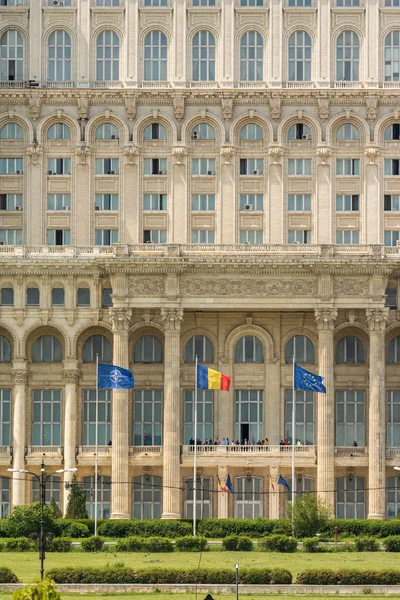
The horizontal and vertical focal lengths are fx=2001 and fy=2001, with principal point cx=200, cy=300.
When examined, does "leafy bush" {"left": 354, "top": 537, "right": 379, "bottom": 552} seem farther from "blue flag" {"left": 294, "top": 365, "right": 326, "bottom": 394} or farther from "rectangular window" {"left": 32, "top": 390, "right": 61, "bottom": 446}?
"rectangular window" {"left": 32, "top": 390, "right": 61, "bottom": 446}

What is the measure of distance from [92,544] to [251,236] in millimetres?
38038

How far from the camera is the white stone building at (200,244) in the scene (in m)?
144

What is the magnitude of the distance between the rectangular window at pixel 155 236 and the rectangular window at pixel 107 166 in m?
5.23

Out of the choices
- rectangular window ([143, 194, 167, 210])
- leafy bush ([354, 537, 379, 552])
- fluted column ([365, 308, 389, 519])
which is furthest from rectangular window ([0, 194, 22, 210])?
leafy bush ([354, 537, 379, 552])

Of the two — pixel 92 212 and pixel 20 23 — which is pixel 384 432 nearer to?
pixel 92 212

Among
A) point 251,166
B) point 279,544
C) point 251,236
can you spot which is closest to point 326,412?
point 251,236

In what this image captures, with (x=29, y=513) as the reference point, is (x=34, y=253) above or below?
above

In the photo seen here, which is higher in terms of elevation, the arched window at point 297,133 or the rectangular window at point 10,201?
the arched window at point 297,133

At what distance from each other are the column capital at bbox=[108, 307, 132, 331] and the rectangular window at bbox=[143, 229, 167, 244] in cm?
1031

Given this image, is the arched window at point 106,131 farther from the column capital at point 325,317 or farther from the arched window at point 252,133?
the column capital at point 325,317

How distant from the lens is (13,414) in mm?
147250

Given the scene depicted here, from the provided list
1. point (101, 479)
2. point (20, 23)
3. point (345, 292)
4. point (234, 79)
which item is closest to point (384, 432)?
point (345, 292)

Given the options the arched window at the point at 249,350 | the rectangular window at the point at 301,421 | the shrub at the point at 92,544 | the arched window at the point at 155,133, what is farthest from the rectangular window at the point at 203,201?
the shrub at the point at 92,544

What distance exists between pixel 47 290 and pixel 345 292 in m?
21.9
